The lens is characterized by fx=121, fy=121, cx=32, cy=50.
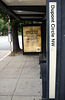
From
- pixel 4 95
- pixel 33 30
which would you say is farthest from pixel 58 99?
pixel 33 30

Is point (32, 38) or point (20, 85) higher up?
point (32, 38)

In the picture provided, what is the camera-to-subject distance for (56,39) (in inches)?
99.6

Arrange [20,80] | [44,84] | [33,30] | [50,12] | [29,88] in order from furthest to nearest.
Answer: [33,30] < [20,80] < [29,88] < [44,84] < [50,12]

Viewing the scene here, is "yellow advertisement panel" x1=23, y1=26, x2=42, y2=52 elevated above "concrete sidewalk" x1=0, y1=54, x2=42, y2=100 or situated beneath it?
elevated above

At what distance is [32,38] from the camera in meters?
9.10

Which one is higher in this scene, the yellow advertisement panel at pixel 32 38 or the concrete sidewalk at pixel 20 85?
the yellow advertisement panel at pixel 32 38

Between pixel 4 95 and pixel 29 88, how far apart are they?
821 millimetres

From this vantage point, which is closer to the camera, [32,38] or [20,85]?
[20,85]

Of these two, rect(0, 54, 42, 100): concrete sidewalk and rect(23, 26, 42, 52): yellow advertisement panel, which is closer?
rect(0, 54, 42, 100): concrete sidewalk

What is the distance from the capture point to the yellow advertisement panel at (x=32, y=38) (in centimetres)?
900

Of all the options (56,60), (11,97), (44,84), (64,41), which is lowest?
(11,97)

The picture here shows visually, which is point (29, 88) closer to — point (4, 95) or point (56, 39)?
point (4, 95)

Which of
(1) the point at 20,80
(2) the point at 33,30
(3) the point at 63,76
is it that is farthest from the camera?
(2) the point at 33,30

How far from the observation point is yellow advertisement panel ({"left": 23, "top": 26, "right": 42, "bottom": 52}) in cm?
900
